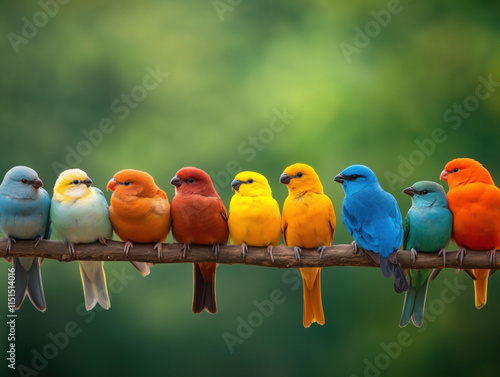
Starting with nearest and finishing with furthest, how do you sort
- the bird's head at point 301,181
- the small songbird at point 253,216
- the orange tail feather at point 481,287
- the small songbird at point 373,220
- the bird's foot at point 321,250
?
the small songbird at point 373,220 < the bird's foot at point 321,250 < the small songbird at point 253,216 < the bird's head at point 301,181 < the orange tail feather at point 481,287

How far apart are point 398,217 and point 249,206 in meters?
0.89

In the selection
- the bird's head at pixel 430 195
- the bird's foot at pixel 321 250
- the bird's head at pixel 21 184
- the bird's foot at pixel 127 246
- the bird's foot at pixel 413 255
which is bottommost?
the bird's foot at pixel 413 255

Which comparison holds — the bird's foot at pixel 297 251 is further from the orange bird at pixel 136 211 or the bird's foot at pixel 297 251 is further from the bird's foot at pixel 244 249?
the orange bird at pixel 136 211

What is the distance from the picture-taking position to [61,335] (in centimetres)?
633

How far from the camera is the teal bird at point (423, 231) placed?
3928mm

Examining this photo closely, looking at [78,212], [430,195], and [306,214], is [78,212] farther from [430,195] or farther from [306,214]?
[430,195]

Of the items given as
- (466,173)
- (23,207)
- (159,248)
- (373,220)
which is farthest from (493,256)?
(23,207)

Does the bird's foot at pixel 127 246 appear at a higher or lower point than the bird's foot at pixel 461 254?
higher

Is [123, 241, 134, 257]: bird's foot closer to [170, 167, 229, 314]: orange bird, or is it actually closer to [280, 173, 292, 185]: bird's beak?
[170, 167, 229, 314]: orange bird

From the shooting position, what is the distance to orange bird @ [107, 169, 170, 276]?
12.7ft

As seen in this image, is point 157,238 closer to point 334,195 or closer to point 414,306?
point 414,306

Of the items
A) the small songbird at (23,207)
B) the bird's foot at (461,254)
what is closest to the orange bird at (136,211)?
the small songbird at (23,207)

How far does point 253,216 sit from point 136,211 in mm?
691

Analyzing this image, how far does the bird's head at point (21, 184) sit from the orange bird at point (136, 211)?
46cm
